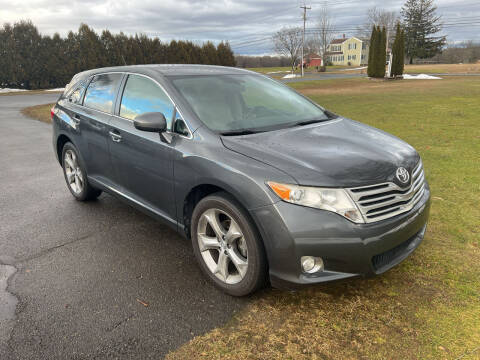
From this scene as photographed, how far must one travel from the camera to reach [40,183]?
19.9 feet

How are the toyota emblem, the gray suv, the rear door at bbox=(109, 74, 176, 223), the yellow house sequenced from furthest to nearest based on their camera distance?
1. the yellow house
2. the rear door at bbox=(109, 74, 176, 223)
3. the toyota emblem
4. the gray suv

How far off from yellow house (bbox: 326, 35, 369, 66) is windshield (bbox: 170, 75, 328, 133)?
99046 mm

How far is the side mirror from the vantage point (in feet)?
10.4

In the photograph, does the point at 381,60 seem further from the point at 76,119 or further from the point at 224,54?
the point at 76,119

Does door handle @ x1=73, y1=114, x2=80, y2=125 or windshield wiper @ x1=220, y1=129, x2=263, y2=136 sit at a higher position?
windshield wiper @ x1=220, y1=129, x2=263, y2=136

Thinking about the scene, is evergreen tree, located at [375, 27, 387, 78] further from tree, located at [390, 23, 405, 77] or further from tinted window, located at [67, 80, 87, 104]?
tinted window, located at [67, 80, 87, 104]

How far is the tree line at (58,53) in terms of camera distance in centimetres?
3634

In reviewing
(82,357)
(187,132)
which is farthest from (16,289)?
(187,132)

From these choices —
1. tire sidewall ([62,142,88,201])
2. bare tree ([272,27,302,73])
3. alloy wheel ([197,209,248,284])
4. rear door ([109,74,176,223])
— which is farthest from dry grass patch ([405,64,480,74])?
alloy wheel ([197,209,248,284])

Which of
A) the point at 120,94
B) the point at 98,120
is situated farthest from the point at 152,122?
the point at 98,120

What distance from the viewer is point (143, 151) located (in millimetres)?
3480

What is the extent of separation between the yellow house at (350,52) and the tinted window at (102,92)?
325 feet

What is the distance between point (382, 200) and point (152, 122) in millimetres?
1921

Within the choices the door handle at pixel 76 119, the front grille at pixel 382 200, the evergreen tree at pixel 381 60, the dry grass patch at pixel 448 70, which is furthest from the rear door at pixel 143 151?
the dry grass patch at pixel 448 70
